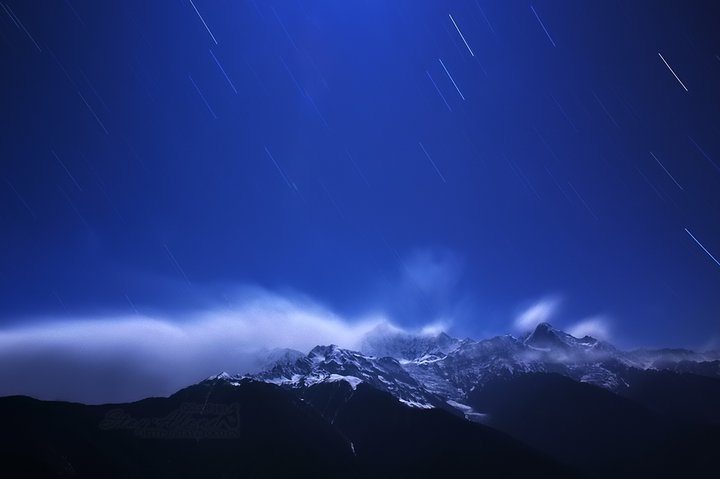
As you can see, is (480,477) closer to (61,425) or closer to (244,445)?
(244,445)

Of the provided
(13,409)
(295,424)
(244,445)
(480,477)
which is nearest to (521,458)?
(480,477)

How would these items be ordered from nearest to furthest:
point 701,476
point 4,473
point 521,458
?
1. point 4,473
2. point 521,458
3. point 701,476

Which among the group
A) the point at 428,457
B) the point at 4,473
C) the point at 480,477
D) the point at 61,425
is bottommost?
the point at 480,477

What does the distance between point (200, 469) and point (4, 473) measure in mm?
76633

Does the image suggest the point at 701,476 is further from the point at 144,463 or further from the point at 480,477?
the point at 144,463

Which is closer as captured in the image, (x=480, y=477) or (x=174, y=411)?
(x=480, y=477)

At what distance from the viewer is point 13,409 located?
137 m

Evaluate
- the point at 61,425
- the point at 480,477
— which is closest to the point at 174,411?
the point at 61,425

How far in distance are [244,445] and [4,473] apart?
9642 cm

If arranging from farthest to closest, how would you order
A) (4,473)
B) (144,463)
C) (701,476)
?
1. (701,476)
2. (144,463)
3. (4,473)

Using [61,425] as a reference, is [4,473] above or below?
below

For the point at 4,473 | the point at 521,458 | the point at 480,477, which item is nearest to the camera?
the point at 4,473

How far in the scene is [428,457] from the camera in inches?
7539

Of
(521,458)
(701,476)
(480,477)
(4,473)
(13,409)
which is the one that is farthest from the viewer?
(701,476)
